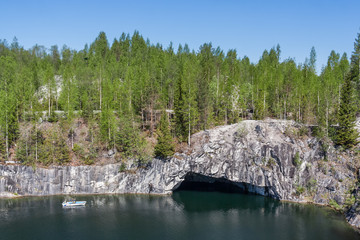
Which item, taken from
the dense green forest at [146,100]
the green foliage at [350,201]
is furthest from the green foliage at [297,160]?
the green foliage at [350,201]

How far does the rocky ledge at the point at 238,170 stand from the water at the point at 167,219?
3.14 meters

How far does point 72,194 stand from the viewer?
Answer: 70.9 meters

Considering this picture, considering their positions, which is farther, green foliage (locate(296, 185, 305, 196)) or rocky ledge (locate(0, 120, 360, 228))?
rocky ledge (locate(0, 120, 360, 228))

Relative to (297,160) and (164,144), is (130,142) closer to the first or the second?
(164,144)

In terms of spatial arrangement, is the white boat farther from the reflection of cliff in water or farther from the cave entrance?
the cave entrance

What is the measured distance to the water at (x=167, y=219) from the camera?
48.9 meters

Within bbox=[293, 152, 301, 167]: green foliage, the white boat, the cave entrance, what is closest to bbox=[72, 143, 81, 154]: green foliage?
the white boat

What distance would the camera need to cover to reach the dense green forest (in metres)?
74.3

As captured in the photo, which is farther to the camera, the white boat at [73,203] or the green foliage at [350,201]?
the white boat at [73,203]

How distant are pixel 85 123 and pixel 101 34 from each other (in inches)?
2811

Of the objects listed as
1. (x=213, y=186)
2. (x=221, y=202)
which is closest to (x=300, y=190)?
(x=221, y=202)

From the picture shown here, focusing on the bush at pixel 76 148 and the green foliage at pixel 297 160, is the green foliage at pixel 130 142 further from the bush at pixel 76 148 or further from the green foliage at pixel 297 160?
the green foliage at pixel 297 160

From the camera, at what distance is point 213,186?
8300cm

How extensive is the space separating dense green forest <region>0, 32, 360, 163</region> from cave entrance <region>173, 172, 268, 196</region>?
45.2ft
